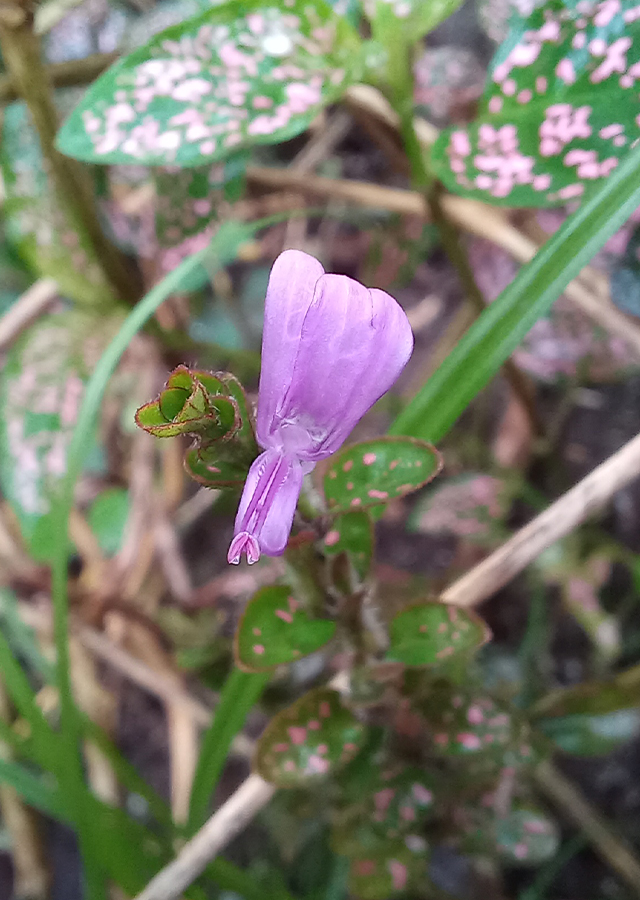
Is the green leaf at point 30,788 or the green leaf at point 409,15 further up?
the green leaf at point 409,15

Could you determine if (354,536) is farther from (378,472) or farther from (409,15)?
(409,15)

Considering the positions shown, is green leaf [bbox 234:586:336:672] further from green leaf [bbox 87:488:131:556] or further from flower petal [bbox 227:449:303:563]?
green leaf [bbox 87:488:131:556]

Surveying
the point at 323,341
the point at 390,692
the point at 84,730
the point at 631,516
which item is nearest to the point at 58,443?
the point at 84,730

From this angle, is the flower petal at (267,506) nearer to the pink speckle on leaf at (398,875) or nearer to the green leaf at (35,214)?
the pink speckle on leaf at (398,875)

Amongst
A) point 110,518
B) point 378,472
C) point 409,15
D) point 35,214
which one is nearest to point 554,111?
point 409,15

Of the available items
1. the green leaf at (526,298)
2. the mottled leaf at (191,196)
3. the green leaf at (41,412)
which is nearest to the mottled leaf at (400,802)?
the green leaf at (526,298)

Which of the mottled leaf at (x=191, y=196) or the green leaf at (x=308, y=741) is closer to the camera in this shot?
the green leaf at (x=308, y=741)

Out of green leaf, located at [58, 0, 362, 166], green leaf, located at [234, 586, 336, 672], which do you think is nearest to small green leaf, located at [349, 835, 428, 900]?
green leaf, located at [234, 586, 336, 672]
